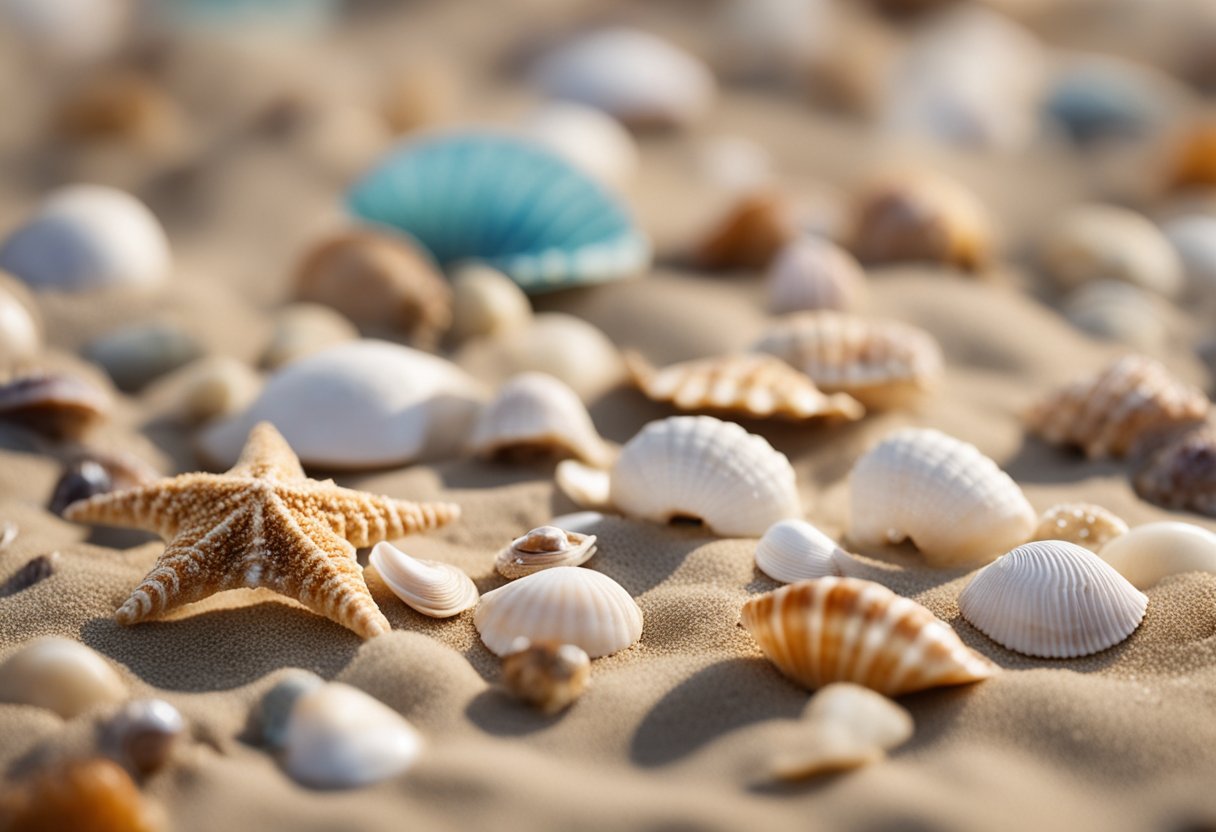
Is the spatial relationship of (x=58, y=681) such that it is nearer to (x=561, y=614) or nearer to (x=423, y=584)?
(x=423, y=584)

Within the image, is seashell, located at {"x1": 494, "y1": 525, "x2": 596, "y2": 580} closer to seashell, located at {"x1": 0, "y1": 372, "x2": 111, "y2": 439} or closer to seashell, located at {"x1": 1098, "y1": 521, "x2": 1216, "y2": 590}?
seashell, located at {"x1": 1098, "y1": 521, "x2": 1216, "y2": 590}

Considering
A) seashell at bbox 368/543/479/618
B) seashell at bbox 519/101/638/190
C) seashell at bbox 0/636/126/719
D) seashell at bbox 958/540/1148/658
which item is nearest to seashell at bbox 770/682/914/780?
seashell at bbox 958/540/1148/658

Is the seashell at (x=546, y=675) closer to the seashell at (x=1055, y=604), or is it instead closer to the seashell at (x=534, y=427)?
the seashell at (x=1055, y=604)

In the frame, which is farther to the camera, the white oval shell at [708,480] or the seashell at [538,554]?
the white oval shell at [708,480]

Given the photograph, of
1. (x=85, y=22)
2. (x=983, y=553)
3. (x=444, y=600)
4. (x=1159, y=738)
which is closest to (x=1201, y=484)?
(x=983, y=553)

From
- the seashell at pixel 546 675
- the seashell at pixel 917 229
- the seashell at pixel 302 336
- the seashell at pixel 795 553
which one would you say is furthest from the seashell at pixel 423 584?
the seashell at pixel 917 229

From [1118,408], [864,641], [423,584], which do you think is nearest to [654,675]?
[864,641]
